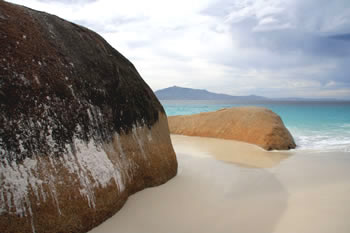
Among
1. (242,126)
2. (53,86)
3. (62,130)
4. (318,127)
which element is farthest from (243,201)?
A: (318,127)

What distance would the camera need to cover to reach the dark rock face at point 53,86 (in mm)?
1700

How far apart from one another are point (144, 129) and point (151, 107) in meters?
0.36

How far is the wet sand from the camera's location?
2.08 metres

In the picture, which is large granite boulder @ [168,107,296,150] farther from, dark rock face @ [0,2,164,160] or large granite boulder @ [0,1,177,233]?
dark rock face @ [0,2,164,160]

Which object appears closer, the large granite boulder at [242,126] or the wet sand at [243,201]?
the wet sand at [243,201]

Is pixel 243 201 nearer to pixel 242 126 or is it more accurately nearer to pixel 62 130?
pixel 62 130

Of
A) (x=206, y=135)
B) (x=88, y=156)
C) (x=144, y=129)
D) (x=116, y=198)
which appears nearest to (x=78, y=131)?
(x=88, y=156)

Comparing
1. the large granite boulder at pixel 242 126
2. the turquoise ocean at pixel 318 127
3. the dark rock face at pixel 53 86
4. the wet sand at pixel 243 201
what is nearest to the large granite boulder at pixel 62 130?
Result: the dark rock face at pixel 53 86

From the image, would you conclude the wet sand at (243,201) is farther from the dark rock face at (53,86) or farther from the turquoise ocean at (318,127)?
the turquoise ocean at (318,127)

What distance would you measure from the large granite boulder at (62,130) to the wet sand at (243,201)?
0.27 metres

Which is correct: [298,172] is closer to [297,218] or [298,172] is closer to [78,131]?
[297,218]

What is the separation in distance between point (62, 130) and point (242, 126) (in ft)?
18.1

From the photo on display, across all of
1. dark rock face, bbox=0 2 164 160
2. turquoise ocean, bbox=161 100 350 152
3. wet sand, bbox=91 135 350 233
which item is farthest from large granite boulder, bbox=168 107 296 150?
dark rock face, bbox=0 2 164 160

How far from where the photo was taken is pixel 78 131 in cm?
202
